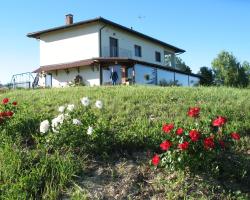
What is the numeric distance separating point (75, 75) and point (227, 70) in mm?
38267

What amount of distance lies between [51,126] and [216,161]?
268 centimetres

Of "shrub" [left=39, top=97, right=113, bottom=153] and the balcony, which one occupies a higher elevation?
the balcony

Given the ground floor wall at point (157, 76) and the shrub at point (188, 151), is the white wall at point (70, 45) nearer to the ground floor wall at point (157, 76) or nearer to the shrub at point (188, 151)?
the ground floor wall at point (157, 76)

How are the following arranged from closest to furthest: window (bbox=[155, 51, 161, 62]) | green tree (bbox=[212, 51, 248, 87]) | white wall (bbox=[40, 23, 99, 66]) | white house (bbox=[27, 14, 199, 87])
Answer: white house (bbox=[27, 14, 199, 87]) → white wall (bbox=[40, 23, 99, 66]) → window (bbox=[155, 51, 161, 62]) → green tree (bbox=[212, 51, 248, 87])

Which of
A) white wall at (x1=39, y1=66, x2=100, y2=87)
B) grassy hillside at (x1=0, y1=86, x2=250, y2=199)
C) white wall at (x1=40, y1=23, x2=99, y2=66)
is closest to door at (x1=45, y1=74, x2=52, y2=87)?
white wall at (x1=39, y1=66, x2=100, y2=87)

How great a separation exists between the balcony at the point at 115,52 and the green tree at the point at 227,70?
32.1 metres

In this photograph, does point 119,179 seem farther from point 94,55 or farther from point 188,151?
point 94,55

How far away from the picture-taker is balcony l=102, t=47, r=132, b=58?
110ft

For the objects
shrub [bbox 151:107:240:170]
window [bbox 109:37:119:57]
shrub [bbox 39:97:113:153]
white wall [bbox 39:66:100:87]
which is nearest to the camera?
shrub [bbox 151:107:240:170]

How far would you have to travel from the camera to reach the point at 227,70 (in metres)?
67.9

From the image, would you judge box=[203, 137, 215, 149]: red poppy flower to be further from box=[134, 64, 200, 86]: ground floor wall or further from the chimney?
the chimney

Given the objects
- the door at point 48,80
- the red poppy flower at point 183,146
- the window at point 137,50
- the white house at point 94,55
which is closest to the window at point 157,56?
the white house at point 94,55

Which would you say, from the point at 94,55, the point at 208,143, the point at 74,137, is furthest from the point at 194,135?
the point at 94,55

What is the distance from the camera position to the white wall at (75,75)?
33.3 m
